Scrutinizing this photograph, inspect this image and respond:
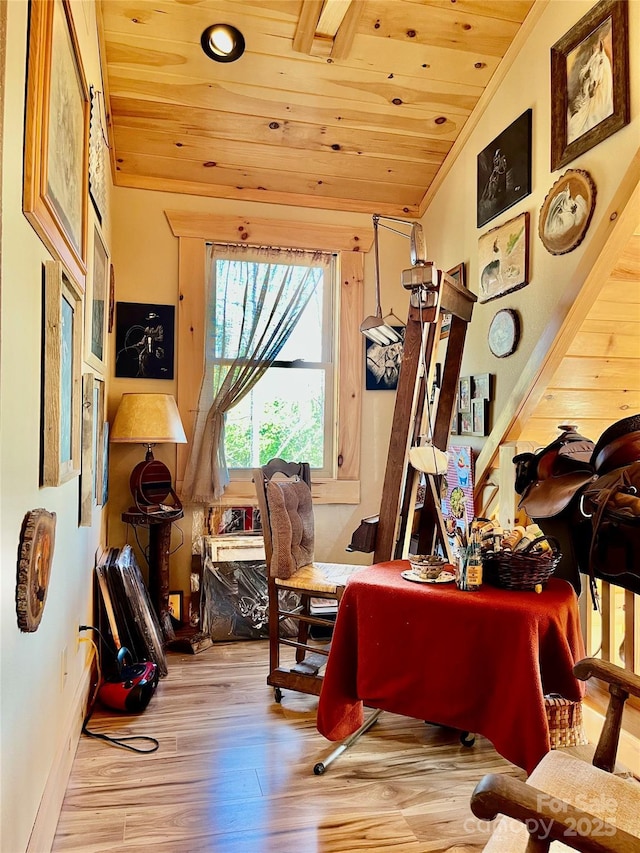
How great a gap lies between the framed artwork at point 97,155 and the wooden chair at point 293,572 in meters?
1.41

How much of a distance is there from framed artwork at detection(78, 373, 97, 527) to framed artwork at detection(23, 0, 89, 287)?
419 millimetres

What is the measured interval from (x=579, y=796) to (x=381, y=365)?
287 centimetres

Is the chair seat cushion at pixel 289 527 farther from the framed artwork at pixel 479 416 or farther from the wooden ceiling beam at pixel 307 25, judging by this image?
the wooden ceiling beam at pixel 307 25

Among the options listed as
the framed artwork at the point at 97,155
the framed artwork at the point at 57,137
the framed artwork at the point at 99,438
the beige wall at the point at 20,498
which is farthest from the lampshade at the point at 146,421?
the beige wall at the point at 20,498

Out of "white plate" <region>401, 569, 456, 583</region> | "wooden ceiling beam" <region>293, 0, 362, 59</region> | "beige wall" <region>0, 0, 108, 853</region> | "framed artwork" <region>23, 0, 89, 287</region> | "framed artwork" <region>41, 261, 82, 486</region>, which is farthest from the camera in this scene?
"wooden ceiling beam" <region>293, 0, 362, 59</region>

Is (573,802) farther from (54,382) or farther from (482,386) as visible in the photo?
(482,386)

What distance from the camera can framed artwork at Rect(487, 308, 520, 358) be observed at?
2785 mm

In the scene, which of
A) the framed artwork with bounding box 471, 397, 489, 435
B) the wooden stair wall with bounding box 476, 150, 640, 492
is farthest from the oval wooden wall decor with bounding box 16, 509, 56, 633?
the framed artwork with bounding box 471, 397, 489, 435

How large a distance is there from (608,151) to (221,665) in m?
2.91

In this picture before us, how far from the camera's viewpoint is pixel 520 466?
2.06m

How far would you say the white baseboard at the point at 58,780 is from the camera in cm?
149

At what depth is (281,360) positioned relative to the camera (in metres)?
3.68

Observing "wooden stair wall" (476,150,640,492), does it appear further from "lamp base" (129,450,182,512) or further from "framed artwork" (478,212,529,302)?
"lamp base" (129,450,182,512)

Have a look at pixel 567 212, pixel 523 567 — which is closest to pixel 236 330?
pixel 567 212
